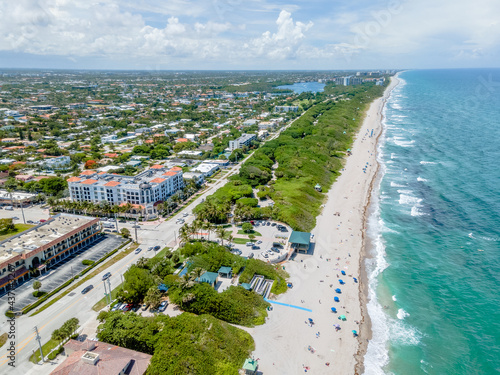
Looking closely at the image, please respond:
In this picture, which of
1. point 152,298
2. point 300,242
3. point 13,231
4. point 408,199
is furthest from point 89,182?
point 408,199

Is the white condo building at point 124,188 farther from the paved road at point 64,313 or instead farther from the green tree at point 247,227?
the green tree at point 247,227

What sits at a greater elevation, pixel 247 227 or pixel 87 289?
pixel 247 227

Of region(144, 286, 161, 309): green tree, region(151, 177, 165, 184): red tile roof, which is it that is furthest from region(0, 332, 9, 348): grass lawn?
region(151, 177, 165, 184): red tile roof

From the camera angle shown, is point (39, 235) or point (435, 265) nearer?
point (435, 265)

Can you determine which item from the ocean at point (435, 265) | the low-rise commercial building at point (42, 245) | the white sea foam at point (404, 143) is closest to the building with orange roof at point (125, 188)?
the low-rise commercial building at point (42, 245)

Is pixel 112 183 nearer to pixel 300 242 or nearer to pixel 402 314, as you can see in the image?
pixel 300 242

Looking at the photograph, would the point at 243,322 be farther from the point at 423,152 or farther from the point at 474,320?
the point at 423,152
